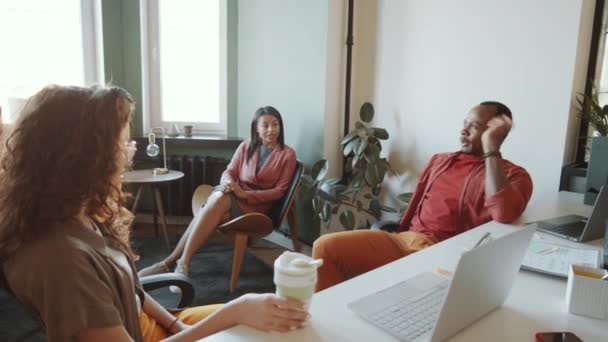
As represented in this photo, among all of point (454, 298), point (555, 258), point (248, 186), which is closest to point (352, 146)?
point (248, 186)

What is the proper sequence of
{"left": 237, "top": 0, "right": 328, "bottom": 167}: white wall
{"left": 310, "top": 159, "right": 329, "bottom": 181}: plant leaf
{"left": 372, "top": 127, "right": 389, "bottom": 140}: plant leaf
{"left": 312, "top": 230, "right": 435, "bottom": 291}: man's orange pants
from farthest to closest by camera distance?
1. {"left": 237, "top": 0, "right": 328, "bottom": 167}: white wall
2. {"left": 310, "top": 159, "right": 329, "bottom": 181}: plant leaf
3. {"left": 372, "top": 127, "right": 389, "bottom": 140}: plant leaf
4. {"left": 312, "top": 230, "right": 435, "bottom": 291}: man's orange pants

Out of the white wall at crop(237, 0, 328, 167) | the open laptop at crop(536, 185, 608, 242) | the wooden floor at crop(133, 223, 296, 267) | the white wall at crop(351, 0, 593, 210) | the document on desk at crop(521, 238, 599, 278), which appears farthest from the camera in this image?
the wooden floor at crop(133, 223, 296, 267)

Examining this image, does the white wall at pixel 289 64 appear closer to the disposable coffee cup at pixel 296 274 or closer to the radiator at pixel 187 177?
the radiator at pixel 187 177

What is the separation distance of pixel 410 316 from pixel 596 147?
154cm

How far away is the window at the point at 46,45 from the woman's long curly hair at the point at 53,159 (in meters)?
2.73

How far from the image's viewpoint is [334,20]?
10.3ft

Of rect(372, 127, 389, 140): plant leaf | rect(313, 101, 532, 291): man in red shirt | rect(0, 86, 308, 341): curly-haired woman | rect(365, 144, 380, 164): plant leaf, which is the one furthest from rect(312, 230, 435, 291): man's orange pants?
rect(372, 127, 389, 140): plant leaf

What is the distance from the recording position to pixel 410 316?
0.89m

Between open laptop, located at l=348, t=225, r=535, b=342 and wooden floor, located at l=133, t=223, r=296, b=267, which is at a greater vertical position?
open laptop, located at l=348, t=225, r=535, b=342

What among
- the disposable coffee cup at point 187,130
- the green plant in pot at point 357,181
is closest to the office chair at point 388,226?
the green plant in pot at point 357,181

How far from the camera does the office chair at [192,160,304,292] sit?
2.70 meters

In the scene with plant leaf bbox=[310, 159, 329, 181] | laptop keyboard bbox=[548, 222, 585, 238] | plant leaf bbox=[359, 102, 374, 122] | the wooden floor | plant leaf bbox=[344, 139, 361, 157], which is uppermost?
plant leaf bbox=[359, 102, 374, 122]

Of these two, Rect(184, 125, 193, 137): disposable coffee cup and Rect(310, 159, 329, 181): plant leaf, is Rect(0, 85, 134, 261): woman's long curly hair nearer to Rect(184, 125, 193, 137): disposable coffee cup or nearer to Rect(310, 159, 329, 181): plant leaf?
Rect(310, 159, 329, 181): plant leaf

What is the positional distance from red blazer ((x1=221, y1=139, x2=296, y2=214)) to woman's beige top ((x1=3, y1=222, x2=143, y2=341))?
215cm
